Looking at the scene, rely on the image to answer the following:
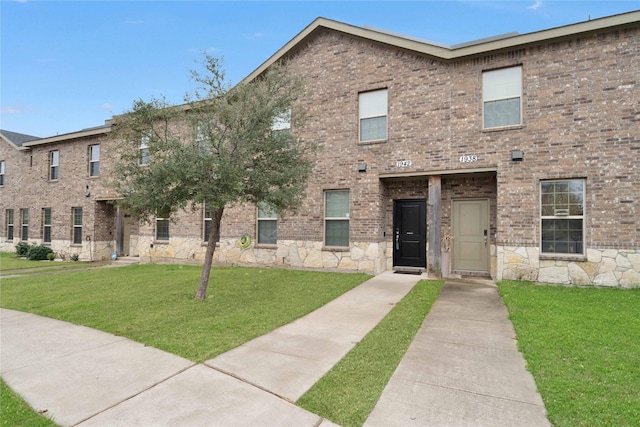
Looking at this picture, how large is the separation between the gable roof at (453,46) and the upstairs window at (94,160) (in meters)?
9.33

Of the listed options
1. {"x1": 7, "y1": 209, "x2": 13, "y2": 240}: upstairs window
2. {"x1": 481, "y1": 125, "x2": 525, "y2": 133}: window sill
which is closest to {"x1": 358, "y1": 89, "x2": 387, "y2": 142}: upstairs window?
{"x1": 481, "y1": 125, "x2": 525, "y2": 133}: window sill

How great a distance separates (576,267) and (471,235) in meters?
2.63

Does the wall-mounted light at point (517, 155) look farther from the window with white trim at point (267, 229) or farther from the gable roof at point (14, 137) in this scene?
the gable roof at point (14, 137)

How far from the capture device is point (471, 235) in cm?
1023

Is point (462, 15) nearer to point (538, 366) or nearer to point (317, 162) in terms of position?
point (317, 162)

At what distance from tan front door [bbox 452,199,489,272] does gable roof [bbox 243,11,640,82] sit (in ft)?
13.5

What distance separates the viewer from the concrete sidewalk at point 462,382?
2836mm

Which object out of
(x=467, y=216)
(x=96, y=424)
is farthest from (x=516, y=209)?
(x=96, y=424)

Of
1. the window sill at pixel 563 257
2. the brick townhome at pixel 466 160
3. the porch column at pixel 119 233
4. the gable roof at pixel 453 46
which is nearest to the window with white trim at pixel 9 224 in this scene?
the porch column at pixel 119 233

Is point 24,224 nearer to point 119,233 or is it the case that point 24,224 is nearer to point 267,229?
point 119,233

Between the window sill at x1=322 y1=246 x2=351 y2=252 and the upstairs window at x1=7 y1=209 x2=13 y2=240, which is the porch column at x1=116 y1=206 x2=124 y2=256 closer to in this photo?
the upstairs window at x1=7 y1=209 x2=13 y2=240

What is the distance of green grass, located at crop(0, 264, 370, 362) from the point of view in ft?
16.2

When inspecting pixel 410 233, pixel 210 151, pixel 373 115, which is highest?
pixel 373 115

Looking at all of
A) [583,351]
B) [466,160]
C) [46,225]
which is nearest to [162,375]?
[583,351]
